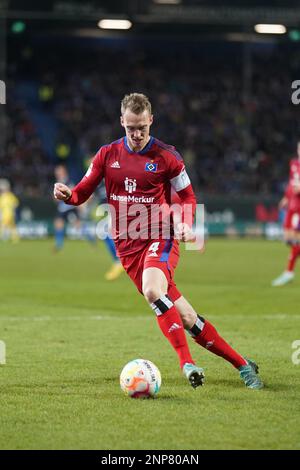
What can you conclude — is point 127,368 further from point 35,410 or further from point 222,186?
point 222,186

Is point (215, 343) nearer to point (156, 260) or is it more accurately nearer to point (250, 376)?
point (250, 376)

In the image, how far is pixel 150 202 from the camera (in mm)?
6996

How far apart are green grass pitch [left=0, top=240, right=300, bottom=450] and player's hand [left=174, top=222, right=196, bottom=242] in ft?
3.77

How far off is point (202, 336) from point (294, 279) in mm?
9966

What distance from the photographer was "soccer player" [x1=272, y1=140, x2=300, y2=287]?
1509 centimetres

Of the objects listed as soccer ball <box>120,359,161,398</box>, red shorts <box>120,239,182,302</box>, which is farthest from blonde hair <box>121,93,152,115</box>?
soccer ball <box>120,359,161,398</box>

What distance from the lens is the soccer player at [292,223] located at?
15.1 metres

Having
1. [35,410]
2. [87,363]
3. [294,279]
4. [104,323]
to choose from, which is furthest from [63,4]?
[35,410]

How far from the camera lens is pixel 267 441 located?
199 inches

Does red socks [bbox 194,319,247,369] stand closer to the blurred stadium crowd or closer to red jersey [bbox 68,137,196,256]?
red jersey [bbox 68,137,196,256]

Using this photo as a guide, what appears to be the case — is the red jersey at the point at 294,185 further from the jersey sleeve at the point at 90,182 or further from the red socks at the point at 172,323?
the red socks at the point at 172,323

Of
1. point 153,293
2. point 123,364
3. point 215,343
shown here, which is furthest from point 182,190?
point 123,364

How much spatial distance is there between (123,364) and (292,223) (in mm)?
8269

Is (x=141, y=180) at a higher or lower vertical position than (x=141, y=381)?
higher
